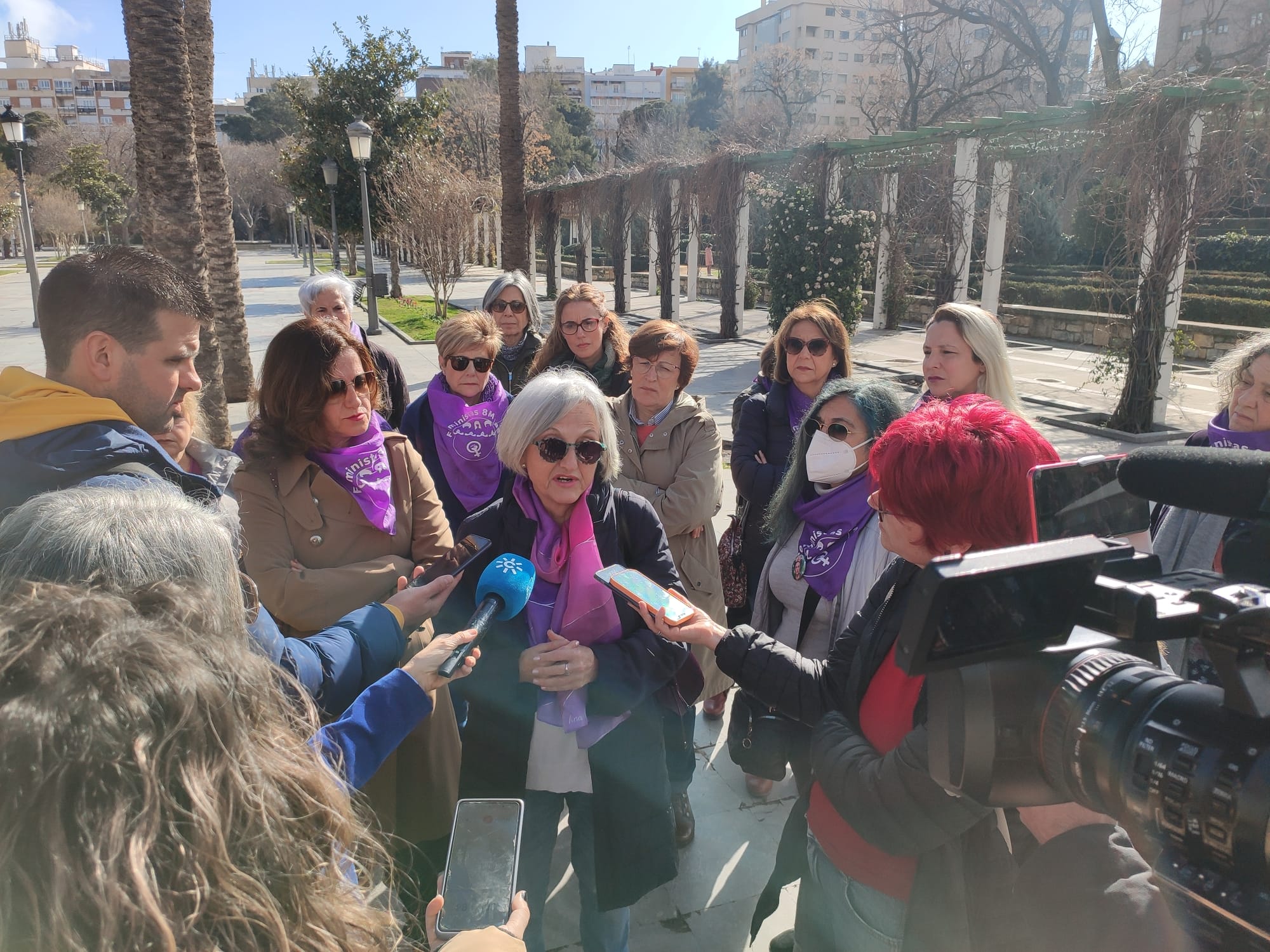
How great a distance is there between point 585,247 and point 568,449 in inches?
1029

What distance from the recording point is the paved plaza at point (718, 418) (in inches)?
103

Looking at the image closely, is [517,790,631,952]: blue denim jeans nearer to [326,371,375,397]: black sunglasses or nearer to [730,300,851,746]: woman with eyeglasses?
[326,371,375,397]: black sunglasses

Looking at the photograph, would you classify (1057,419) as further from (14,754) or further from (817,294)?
(14,754)

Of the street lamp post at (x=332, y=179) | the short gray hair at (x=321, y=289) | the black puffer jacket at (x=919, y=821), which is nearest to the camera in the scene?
the black puffer jacket at (x=919, y=821)

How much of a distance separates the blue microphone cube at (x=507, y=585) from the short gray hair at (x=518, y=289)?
9.56 feet

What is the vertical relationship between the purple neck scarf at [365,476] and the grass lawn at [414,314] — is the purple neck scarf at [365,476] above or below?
above

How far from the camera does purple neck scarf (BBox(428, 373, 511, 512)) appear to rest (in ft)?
11.7

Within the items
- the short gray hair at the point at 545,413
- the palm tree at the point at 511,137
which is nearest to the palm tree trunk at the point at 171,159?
the short gray hair at the point at 545,413

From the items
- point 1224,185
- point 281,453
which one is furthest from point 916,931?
point 1224,185

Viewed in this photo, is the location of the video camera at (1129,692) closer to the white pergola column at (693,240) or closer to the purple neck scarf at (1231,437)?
the purple neck scarf at (1231,437)

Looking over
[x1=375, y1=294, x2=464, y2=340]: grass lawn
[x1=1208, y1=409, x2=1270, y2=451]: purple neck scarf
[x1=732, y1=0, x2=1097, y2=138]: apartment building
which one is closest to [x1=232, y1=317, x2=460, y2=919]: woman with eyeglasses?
[x1=1208, y1=409, x2=1270, y2=451]: purple neck scarf

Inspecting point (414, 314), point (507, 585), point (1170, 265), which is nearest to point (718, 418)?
point (1170, 265)

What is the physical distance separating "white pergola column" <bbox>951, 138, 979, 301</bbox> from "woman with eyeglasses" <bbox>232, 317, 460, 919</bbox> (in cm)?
1357

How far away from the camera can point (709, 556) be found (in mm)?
3371
